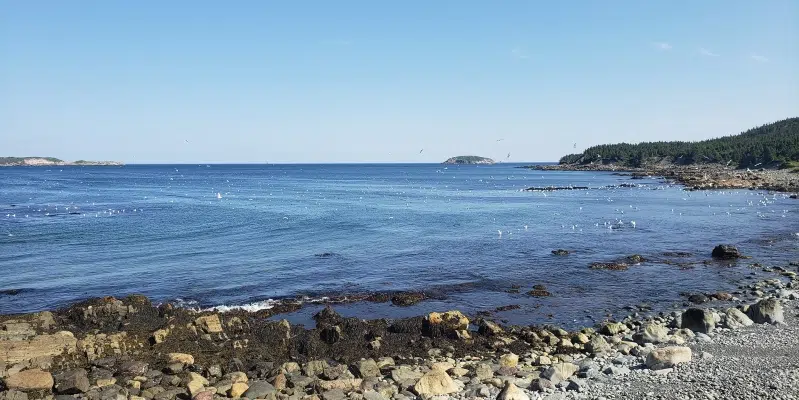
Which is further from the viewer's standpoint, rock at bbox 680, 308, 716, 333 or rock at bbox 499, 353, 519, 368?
rock at bbox 680, 308, 716, 333

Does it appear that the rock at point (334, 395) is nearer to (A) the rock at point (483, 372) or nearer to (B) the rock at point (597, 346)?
(A) the rock at point (483, 372)

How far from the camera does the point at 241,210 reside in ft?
194

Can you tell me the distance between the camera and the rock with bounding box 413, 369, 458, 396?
1298 centimetres

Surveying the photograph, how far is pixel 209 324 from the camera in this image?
17469 mm

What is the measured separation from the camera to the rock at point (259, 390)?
1301 cm

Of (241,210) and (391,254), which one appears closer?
(391,254)

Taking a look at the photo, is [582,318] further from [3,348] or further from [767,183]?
[767,183]

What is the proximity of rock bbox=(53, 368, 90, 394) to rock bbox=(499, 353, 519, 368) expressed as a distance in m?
10.6

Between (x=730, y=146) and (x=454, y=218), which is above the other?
(x=730, y=146)

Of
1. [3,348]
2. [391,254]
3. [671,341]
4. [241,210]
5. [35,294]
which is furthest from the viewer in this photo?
[241,210]

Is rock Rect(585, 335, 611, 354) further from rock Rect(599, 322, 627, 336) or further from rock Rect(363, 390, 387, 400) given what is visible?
rock Rect(363, 390, 387, 400)

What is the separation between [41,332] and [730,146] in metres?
169

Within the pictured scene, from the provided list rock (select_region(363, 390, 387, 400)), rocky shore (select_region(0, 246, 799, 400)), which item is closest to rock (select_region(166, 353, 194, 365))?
rocky shore (select_region(0, 246, 799, 400))

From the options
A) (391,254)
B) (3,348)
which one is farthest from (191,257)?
(3,348)
